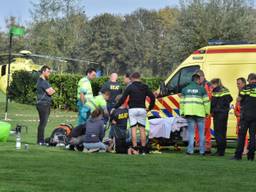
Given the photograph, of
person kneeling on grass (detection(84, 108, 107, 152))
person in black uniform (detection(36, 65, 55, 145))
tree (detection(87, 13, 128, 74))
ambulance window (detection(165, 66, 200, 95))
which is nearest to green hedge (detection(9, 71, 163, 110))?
ambulance window (detection(165, 66, 200, 95))

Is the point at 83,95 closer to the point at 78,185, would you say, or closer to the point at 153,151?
the point at 153,151

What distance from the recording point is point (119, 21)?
99.9 m

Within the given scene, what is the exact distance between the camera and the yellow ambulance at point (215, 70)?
1791 centimetres

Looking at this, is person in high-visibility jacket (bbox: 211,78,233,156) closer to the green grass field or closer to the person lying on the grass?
the green grass field

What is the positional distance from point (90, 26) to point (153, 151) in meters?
80.5

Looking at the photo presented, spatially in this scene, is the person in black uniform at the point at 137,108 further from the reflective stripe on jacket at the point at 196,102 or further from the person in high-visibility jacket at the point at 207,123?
the person in high-visibility jacket at the point at 207,123

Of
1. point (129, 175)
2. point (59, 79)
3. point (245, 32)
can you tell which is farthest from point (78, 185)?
point (245, 32)

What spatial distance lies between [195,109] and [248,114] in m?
1.79

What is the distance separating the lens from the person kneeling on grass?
14945 millimetres

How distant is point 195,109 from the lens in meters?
15.2

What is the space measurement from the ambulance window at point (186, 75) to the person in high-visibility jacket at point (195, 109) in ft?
10.2

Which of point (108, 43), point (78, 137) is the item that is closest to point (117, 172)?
point (78, 137)

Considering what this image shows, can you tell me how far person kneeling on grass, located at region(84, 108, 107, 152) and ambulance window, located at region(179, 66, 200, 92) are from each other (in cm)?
415

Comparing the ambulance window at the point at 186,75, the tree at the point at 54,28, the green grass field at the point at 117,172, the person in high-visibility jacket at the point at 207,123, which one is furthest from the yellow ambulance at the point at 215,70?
the tree at the point at 54,28
